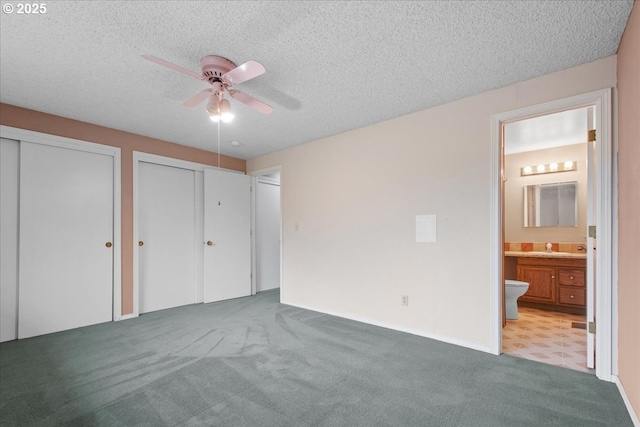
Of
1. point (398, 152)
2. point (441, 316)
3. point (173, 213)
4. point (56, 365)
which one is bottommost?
point (56, 365)

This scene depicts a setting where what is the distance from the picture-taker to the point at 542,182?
15.8 ft

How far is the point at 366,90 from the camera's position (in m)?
2.78

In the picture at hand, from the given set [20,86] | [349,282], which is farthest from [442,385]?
[20,86]

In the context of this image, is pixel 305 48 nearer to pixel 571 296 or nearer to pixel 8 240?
pixel 8 240

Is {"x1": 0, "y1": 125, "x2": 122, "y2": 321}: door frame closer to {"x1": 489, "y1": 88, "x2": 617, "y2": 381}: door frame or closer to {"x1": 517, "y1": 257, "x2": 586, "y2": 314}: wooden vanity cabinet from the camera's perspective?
{"x1": 489, "y1": 88, "x2": 617, "y2": 381}: door frame

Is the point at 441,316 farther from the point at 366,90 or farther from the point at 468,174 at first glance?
the point at 366,90

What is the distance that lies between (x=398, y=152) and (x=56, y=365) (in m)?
3.68

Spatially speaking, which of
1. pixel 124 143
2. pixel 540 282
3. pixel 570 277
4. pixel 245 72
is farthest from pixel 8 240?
pixel 570 277

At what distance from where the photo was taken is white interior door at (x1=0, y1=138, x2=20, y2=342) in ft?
10.1

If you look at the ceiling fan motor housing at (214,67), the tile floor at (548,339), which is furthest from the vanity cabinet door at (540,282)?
the ceiling fan motor housing at (214,67)

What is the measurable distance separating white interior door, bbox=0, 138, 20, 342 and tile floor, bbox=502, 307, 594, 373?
4784 millimetres

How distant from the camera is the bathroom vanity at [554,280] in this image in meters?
4.05

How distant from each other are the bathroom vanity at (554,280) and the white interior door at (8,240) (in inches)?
239

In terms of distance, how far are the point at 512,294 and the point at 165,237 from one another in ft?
15.1
